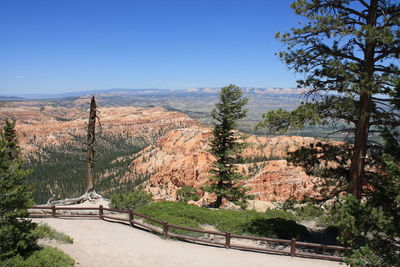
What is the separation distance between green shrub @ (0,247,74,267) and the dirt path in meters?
0.83

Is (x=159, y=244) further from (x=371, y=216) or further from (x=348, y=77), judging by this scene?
(x=348, y=77)

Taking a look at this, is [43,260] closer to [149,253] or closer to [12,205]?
[12,205]

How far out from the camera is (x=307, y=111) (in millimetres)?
10656

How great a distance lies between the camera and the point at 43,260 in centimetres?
1010

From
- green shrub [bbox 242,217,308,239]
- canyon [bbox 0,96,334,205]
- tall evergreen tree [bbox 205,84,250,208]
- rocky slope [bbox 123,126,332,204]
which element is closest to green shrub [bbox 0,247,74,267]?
canyon [bbox 0,96,334,205]

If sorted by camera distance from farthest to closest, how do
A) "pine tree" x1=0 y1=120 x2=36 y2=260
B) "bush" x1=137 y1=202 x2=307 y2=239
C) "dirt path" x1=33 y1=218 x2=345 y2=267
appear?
1. "bush" x1=137 y1=202 x2=307 y2=239
2. "dirt path" x1=33 y1=218 x2=345 y2=267
3. "pine tree" x1=0 y1=120 x2=36 y2=260

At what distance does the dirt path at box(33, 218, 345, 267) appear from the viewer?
37.9 ft

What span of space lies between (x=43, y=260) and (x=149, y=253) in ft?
14.1

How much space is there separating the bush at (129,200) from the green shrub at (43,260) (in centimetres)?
965

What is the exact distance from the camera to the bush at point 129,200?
2088 cm

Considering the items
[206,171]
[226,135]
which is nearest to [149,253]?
[226,135]

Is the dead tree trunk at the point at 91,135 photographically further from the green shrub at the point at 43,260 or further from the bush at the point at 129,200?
the green shrub at the point at 43,260

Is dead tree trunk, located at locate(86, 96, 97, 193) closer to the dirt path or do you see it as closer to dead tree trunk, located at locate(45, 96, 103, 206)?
dead tree trunk, located at locate(45, 96, 103, 206)

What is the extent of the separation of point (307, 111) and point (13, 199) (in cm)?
1172
